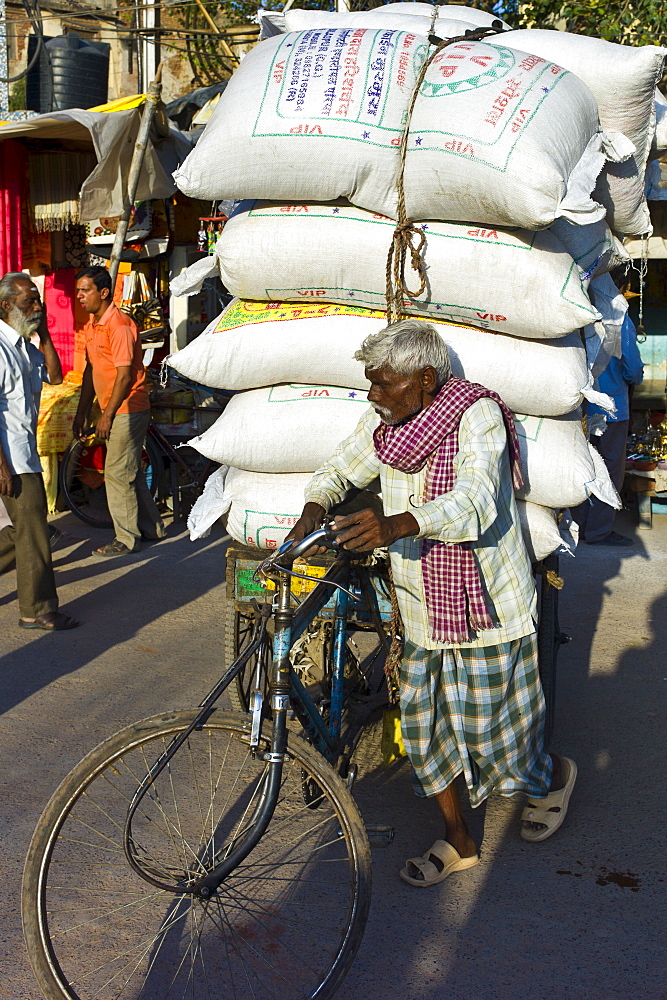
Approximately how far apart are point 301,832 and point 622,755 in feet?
5.00

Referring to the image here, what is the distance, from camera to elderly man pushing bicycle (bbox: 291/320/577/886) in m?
2.82

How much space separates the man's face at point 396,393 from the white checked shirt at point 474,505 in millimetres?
152

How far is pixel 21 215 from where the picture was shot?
8.58 metres

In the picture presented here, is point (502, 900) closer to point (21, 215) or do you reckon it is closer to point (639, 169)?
point (639, 169)

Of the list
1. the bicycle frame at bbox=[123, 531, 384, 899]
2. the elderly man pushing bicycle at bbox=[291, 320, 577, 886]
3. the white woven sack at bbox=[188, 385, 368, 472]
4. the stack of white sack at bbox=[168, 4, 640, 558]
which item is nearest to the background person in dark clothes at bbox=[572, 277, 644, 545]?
the stack of white sack at bbox=[168, 4, 640, 558]

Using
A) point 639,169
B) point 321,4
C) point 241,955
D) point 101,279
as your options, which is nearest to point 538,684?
point 241,955

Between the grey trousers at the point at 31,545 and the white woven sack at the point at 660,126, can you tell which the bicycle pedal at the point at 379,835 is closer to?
the white woven sack at the point at 660,126

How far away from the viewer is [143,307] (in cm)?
884

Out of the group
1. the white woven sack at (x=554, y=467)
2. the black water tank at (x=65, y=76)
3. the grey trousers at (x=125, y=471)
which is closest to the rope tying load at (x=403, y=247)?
the white woven sack at (x=554, y=467)

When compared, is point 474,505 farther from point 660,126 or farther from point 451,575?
point 660,126

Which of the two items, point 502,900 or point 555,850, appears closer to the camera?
point 502,900

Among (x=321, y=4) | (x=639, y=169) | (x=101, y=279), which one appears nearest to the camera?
(x=639, y=169)

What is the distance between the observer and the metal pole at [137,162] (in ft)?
25.1

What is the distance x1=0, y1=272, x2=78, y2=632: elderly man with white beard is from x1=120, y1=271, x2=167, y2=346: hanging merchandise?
323 cm
